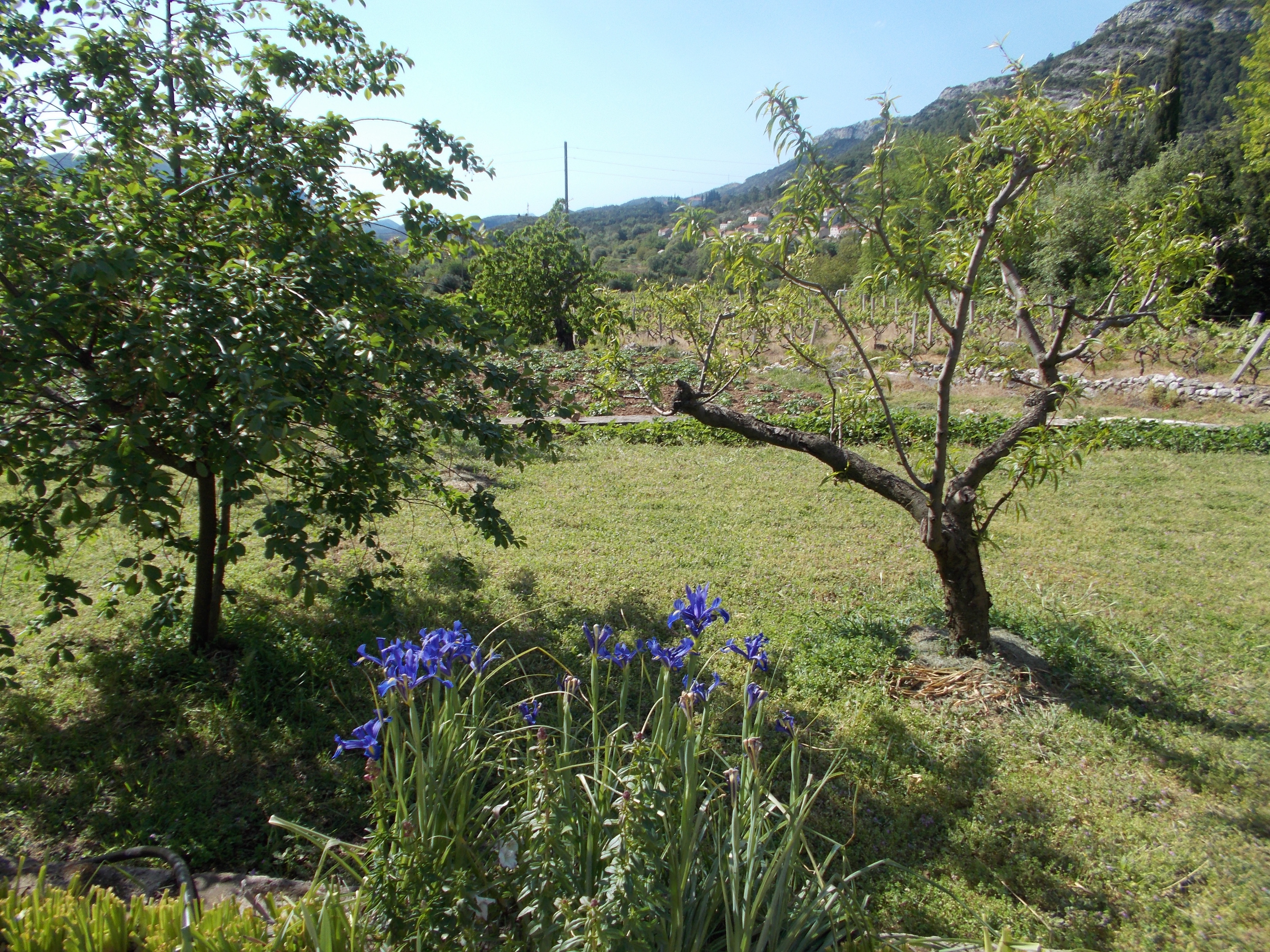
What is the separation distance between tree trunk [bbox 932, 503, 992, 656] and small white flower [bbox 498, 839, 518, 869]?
2752mm

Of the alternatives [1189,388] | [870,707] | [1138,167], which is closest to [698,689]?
[870,707]

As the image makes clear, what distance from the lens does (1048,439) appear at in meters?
3.17

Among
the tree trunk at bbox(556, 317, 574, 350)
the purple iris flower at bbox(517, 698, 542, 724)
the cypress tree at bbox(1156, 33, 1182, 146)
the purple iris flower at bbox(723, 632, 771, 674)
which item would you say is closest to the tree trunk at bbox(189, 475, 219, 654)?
the purple iris flower at bbox(517, 698, 542, 724)

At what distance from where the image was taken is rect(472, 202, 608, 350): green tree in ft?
39.3

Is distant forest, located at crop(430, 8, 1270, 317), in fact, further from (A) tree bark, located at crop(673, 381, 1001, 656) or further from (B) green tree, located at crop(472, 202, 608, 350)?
(A) tree bark, located at crop(673, 381, 1001, 656)

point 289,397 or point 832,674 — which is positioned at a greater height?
point 289,397

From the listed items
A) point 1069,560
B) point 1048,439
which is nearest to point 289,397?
point 1048,439

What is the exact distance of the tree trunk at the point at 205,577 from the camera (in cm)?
354

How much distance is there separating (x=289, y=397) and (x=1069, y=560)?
569 centimetres

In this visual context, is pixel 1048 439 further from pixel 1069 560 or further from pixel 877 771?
pixel 1069 560

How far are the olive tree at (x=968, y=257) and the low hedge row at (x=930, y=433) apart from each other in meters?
4.22

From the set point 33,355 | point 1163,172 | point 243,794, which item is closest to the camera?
point 33,355

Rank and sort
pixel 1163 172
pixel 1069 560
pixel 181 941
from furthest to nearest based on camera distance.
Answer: pixel 1163 172 < pixel 1069 560 < pixel 181 941

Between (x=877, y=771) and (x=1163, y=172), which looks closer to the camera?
(x=877, y=771)
